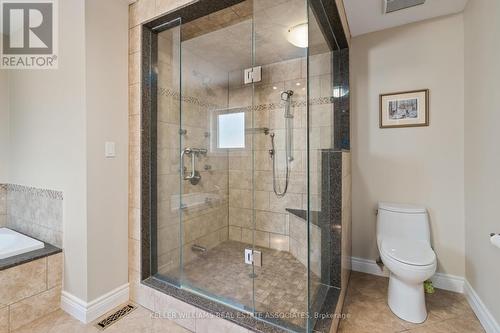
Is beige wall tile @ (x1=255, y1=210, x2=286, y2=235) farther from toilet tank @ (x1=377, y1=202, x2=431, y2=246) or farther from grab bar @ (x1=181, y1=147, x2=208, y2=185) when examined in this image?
toilet tank @ (x1=377, y1=202, x2=431, y2=246)

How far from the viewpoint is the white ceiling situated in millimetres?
1872

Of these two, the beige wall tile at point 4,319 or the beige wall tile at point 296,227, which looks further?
the beige wall tile at point 296,227

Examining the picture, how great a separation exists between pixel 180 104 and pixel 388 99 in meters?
1.96

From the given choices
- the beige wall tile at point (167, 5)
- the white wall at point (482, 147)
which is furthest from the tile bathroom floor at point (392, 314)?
the beige wall tile at point (167, 5)

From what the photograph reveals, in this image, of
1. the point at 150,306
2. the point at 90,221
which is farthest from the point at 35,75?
the point at 150,306

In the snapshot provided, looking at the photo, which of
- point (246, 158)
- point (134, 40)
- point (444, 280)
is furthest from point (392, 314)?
point (134, 40)

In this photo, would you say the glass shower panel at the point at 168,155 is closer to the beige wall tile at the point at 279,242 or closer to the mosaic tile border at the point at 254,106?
the mosaic tile border at the point at 254,106

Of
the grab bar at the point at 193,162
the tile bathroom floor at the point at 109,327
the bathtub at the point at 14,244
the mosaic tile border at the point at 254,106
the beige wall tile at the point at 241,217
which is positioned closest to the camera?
the tile bathroom floor at the point at 109,327

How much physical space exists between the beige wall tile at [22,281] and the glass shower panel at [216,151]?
3.28ft

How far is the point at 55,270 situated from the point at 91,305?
1.38ft

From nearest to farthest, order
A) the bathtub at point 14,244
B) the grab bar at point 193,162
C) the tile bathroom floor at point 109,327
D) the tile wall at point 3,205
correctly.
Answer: the tile bathroom floor at point 109,327 < the bathtub at point 14,244 < the grab bar at point 193,162 < the tile wall at point 3,205

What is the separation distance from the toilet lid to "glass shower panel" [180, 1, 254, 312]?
3.58 feet

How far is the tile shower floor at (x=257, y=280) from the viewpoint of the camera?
1.63 meters

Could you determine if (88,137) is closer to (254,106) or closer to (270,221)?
(254,106)
